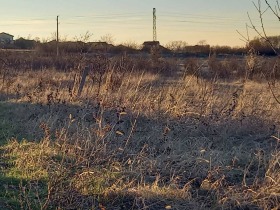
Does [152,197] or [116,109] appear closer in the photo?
[152,197]

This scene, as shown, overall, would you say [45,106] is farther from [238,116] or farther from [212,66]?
[212,66]

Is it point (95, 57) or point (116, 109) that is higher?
point (95, 57)

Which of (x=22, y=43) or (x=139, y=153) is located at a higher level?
(x=22, y=43)

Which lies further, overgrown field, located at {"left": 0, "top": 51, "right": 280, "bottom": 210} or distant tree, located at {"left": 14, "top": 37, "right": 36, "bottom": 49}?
distant tree, located at {"left": 14, "top": 37, "right": 36, "bottom": 49}

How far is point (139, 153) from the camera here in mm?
6129

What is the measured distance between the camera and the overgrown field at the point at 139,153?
4578 mm

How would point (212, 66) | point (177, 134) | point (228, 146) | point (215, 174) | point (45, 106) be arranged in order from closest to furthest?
point (215, 174)
point (228, 146)
point (177, 134)
point (45, 106)
point (212, 66)

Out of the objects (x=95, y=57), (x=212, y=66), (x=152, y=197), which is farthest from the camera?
(x=212, y=66)

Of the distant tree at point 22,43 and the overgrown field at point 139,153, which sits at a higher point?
the distant tree at point 22,43

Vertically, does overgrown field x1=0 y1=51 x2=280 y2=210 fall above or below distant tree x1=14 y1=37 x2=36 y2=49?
below

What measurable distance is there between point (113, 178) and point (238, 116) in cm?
406

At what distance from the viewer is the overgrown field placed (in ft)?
15.0

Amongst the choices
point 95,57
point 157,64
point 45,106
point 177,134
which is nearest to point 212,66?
point 157,64

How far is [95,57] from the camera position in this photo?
41.5ft
